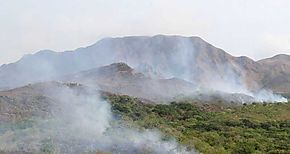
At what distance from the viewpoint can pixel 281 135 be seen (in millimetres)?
39719

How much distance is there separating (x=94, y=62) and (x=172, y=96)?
191ft

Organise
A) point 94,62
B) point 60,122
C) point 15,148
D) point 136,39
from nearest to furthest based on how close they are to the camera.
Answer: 1. point 15,148
2. point 60,122
3. point 94,62
4. point 136,39

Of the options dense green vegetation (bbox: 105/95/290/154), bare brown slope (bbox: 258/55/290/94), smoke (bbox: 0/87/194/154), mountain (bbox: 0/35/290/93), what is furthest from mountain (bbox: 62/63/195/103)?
bare brown slope (bbox: 258/55/290/94)

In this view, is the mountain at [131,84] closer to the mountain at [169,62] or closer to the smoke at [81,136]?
the smoke at [81,136]

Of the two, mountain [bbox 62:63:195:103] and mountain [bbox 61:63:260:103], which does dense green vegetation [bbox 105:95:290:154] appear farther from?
mountain [bbox 62:63:195:103]

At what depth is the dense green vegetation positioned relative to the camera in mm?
34194

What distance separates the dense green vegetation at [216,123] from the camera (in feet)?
112

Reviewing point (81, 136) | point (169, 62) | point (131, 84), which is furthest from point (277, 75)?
point (81, 136)

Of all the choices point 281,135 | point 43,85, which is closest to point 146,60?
point 43,85

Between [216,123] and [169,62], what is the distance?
3279 inches

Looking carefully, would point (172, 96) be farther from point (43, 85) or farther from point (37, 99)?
point (37, 99)

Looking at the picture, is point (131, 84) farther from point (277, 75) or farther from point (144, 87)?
point (277, 75)

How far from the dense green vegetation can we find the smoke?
165 centimetres

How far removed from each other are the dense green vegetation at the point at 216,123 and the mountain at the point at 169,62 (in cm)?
5739
